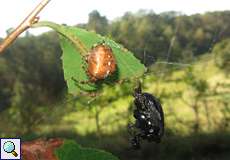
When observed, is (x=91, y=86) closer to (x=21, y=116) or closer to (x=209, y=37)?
(x=21, y=116)

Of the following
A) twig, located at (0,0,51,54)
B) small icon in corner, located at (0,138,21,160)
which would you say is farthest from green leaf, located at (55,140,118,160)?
twig, located at (0,0,51,54)

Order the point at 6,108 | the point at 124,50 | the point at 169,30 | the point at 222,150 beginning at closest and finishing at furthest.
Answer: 1. the point at 124,50
2. the point at 222,150
3. the point at 6,108
4. the point at 169,30

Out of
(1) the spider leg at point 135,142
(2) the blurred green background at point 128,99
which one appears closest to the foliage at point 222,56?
(2) the blurred green background at point 128,99

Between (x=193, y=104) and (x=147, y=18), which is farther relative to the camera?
(x=147, y=18)

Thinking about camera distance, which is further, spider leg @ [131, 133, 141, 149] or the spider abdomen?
spider leg @ [131, 133, 141, 149]

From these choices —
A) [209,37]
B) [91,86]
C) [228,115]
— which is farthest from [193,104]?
[91,86]

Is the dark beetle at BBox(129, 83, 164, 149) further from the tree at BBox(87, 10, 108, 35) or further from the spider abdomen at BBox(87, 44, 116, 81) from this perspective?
the tree at BBox(87, 10, 108, 35)

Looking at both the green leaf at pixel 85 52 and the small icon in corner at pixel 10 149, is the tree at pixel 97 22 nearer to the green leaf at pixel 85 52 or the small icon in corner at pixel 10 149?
the small icon in corner at pixel 10 149
